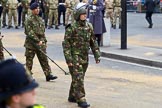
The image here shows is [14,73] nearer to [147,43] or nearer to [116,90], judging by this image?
[116,90]

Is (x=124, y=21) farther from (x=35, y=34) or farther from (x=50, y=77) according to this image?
(x=35, y=34)

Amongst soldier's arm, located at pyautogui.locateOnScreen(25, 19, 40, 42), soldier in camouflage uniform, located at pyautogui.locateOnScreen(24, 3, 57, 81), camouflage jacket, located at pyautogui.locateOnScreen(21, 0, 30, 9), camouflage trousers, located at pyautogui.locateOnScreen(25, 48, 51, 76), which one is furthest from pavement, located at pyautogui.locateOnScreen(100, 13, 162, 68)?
camouflage jacket, located at pyautogui.locateOnScreen(21, 0, 30, 9)

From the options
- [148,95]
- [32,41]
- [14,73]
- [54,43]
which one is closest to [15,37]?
[54,43]

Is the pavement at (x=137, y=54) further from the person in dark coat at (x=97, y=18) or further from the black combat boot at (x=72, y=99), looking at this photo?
the black combat boot at (x=72, y=99)

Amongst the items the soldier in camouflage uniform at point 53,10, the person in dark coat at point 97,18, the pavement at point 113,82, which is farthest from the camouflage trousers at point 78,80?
the soldier in camouflage uniform at point 53,10

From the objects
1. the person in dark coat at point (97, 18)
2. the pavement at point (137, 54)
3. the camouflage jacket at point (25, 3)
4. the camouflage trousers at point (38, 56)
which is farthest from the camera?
the camouflage jacket at point (25, 3)

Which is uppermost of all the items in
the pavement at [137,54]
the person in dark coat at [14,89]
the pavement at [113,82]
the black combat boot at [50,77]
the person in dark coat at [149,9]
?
the person in dark coat at [14,89]

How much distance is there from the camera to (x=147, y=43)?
18.2 meters

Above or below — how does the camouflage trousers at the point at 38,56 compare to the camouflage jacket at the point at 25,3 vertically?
below

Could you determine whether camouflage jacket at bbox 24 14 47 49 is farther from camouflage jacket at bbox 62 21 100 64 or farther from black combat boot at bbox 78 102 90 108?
black combat boot at bbox 78 102 90 108

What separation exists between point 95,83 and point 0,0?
15.6 meters

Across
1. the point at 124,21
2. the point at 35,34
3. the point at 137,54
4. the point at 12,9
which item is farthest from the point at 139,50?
the point at 12,9

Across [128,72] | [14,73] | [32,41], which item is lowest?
[128,72]

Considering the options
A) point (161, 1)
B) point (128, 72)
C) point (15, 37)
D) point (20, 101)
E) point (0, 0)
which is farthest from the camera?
point (161, 1)
